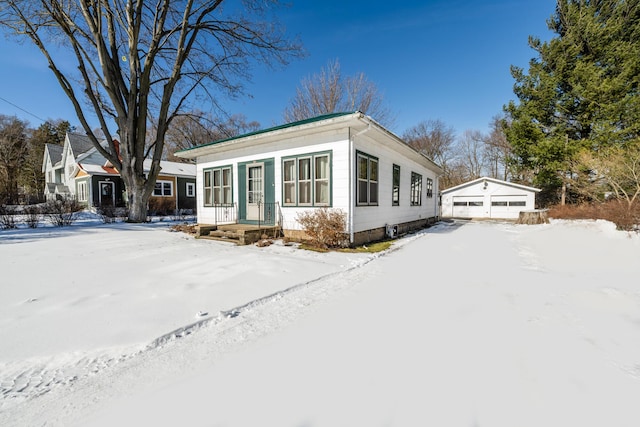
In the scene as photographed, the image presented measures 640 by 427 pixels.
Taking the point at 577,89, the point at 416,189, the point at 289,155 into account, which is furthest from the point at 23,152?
the point at 577,89

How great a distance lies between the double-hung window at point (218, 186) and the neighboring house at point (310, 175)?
0.04 m

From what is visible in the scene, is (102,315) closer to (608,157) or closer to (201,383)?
(201,383)

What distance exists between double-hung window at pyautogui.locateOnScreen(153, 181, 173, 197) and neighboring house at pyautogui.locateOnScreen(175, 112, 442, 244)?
41.6 ft

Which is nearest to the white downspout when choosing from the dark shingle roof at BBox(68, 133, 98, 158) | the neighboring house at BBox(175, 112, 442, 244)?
the neighboring house at BBox(175, 112, 442, 244)

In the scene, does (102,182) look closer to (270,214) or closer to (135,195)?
(135,195)

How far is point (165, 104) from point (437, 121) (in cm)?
→ 2969

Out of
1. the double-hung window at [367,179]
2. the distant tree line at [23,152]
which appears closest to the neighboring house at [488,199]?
the double-hung window at [367,179]

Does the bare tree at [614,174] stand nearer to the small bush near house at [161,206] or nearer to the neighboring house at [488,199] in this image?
the neighboring house at [488,199]

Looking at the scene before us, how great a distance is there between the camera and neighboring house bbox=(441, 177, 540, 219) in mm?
18906

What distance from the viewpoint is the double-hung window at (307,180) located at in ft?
24.5

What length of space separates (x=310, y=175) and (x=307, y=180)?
0.62ft

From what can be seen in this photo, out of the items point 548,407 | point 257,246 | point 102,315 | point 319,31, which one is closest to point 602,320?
point 548,407

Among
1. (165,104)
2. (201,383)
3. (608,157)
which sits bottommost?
(201,383)

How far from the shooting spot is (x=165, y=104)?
12.9 meters
